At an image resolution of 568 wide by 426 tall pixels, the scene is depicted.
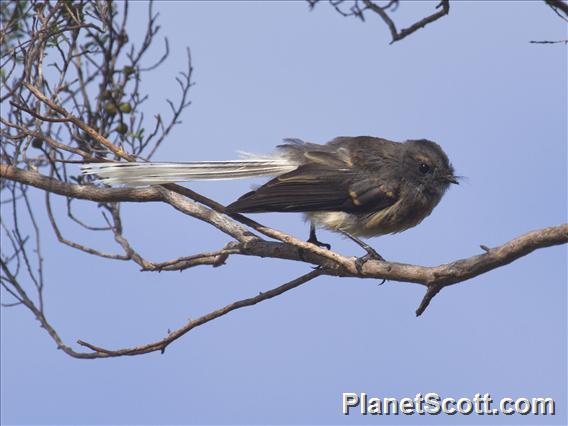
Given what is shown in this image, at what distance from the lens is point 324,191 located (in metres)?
6.04

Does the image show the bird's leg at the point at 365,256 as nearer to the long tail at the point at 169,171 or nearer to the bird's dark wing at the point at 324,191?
the bird's dark wing at the point at 324,191

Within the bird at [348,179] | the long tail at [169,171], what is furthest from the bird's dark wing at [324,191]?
the long tail at [169,171]

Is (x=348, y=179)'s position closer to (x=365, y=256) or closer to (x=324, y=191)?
(x=324, y=191)

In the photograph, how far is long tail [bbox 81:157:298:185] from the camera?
531cm

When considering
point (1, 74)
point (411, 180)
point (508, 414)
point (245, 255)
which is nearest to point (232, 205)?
point (245, 255)

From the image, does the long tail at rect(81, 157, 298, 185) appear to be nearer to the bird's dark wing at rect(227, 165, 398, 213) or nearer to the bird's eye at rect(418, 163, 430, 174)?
the bird's dark wing at rect(227, 165, 398, 213)

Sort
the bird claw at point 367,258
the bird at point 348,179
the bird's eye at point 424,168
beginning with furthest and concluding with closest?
1. the bird's eye at point 424,168
2. the bird at point 348,179
3. the bird claw at point 367,258

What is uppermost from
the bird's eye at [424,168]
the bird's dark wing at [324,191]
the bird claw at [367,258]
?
the bird's eye at [424,168]

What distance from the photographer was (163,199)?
217 inches

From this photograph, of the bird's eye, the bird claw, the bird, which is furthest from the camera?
the bird's eye

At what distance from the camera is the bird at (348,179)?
579 centimetres

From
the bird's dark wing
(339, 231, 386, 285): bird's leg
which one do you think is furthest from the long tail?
(339, 231, 386, 285): bird's leg

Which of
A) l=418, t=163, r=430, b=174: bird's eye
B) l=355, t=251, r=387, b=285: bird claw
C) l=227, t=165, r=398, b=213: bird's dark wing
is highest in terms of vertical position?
l=418, t=163, r=430, b=174: bird's eye

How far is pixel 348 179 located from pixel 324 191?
236 mm
